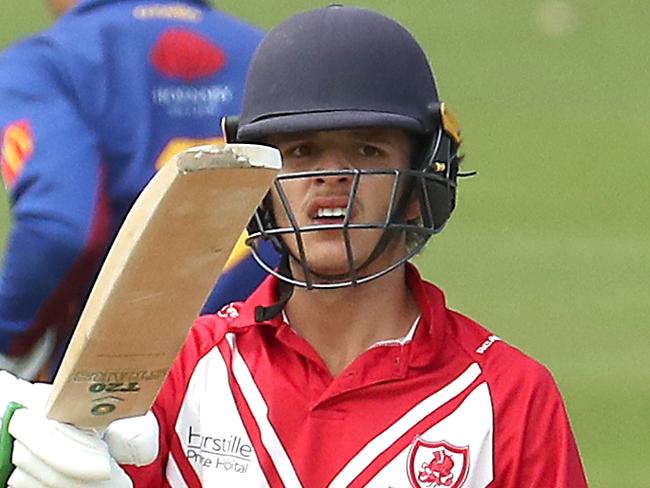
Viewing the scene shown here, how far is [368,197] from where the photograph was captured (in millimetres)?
3156

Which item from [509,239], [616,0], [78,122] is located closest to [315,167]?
[78,122]

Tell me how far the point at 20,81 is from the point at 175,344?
1.53 metres

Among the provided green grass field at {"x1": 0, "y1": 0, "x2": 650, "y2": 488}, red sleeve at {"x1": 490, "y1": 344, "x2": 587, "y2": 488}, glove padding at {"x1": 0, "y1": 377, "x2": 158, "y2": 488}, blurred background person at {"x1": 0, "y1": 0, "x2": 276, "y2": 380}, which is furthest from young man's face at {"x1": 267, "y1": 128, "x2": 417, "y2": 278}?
green grass field at {"x1": 0, "y1": 0, "x2": 650, "y2": 488}

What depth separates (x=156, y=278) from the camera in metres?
2.80

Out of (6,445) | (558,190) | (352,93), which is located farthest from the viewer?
(558,190)

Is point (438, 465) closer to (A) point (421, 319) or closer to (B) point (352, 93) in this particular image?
(A) point (421, 319)

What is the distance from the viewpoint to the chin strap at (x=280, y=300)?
127 inches

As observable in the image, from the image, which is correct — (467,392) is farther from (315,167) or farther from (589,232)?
(589,232)

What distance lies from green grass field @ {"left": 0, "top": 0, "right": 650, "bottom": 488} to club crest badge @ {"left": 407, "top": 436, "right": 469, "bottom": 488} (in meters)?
2.98

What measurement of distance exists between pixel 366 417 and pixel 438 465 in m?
0.14

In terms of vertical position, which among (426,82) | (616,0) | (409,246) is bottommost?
(616,0)

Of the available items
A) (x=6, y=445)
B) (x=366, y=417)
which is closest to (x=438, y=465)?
(x=366, y=417)

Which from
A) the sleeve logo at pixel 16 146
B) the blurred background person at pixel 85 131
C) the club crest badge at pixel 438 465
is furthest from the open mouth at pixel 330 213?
the sleeve logo at pixel 16 146

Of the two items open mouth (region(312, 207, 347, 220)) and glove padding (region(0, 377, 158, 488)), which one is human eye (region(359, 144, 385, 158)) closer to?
open mouth (region(312, 207, 347, 220))
